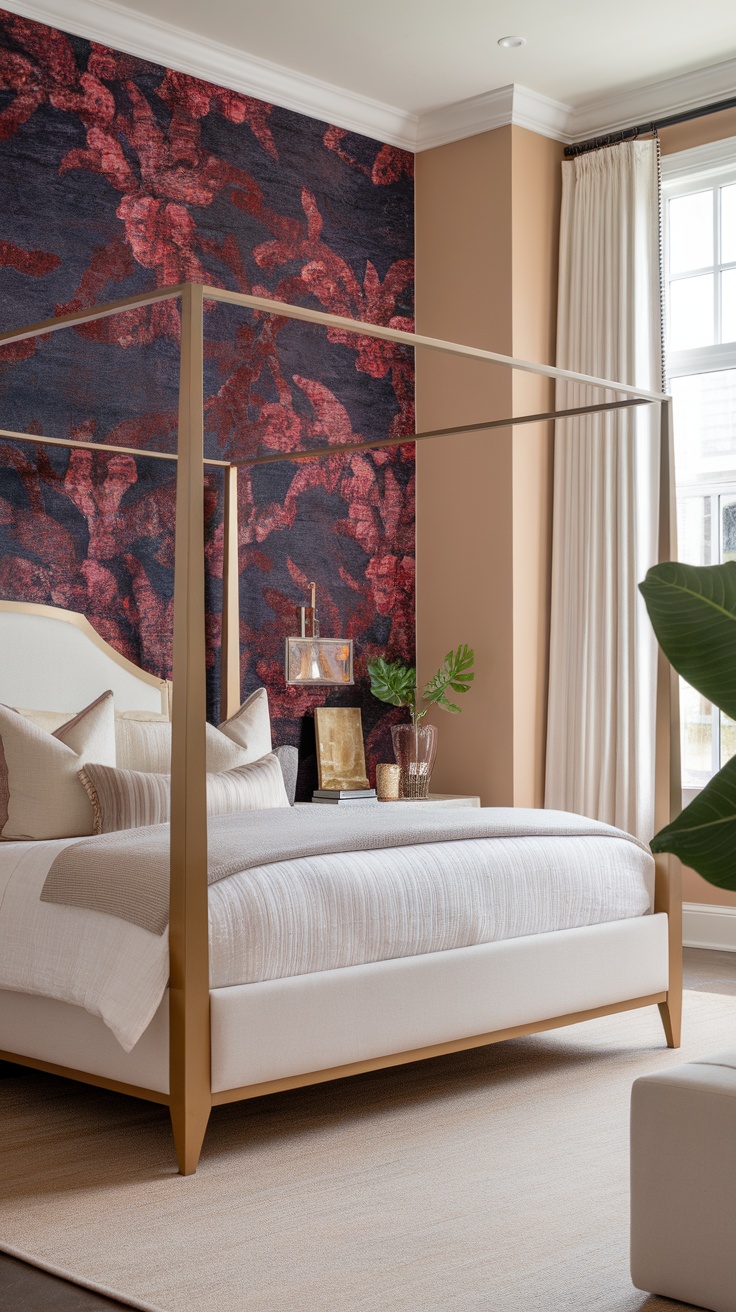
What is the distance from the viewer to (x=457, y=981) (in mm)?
→ 3225

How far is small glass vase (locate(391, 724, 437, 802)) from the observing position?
18.3 feet

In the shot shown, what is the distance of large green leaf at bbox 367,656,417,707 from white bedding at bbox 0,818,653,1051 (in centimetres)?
220

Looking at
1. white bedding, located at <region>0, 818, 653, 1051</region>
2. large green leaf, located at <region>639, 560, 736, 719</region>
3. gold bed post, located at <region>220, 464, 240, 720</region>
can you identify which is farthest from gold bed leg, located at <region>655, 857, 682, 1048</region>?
large green leaf, located at <region>639, 560, 736, 719</region>

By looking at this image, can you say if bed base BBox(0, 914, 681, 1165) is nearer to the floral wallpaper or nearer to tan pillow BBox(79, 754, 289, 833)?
tan pillow BBox(79, 754, 289, 833)

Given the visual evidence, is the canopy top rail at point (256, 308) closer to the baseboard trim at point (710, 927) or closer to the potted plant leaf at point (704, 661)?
the potted plant leaf at point (704, 661)

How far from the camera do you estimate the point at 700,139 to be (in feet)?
18.3

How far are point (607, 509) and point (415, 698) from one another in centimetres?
117

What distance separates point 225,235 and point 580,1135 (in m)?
3.72

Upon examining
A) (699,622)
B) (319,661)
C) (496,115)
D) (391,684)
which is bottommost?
(391,684)

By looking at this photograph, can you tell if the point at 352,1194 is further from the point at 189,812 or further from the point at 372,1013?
the point at 189,812

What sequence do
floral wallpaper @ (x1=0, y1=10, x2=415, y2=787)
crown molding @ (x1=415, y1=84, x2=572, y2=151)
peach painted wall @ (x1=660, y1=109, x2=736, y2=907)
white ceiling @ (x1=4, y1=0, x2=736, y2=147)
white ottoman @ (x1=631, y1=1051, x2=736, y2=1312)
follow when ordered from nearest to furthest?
1. white ottoman @ (x1=631, y1=1051, x2=736, y2=1312)
2. floral wallpaper @ (x1=0, y1=10, x2=415, y2=787)
3. white ceiling @ (x1=4, y1=0, x2=736, y2=147)
4. peach painted wall @ (x1=660, y1=109, x2=736, y2=907)
5. crown molding @ (x1=415, y1=84, x2=572, y2=151)

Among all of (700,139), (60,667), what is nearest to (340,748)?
(60,667)

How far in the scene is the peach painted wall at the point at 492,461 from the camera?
572 centimetres

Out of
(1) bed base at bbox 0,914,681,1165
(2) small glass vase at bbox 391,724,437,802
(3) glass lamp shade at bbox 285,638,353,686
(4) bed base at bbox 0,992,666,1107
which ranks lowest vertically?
(4) bed base at bbox 0,992,666,1107
